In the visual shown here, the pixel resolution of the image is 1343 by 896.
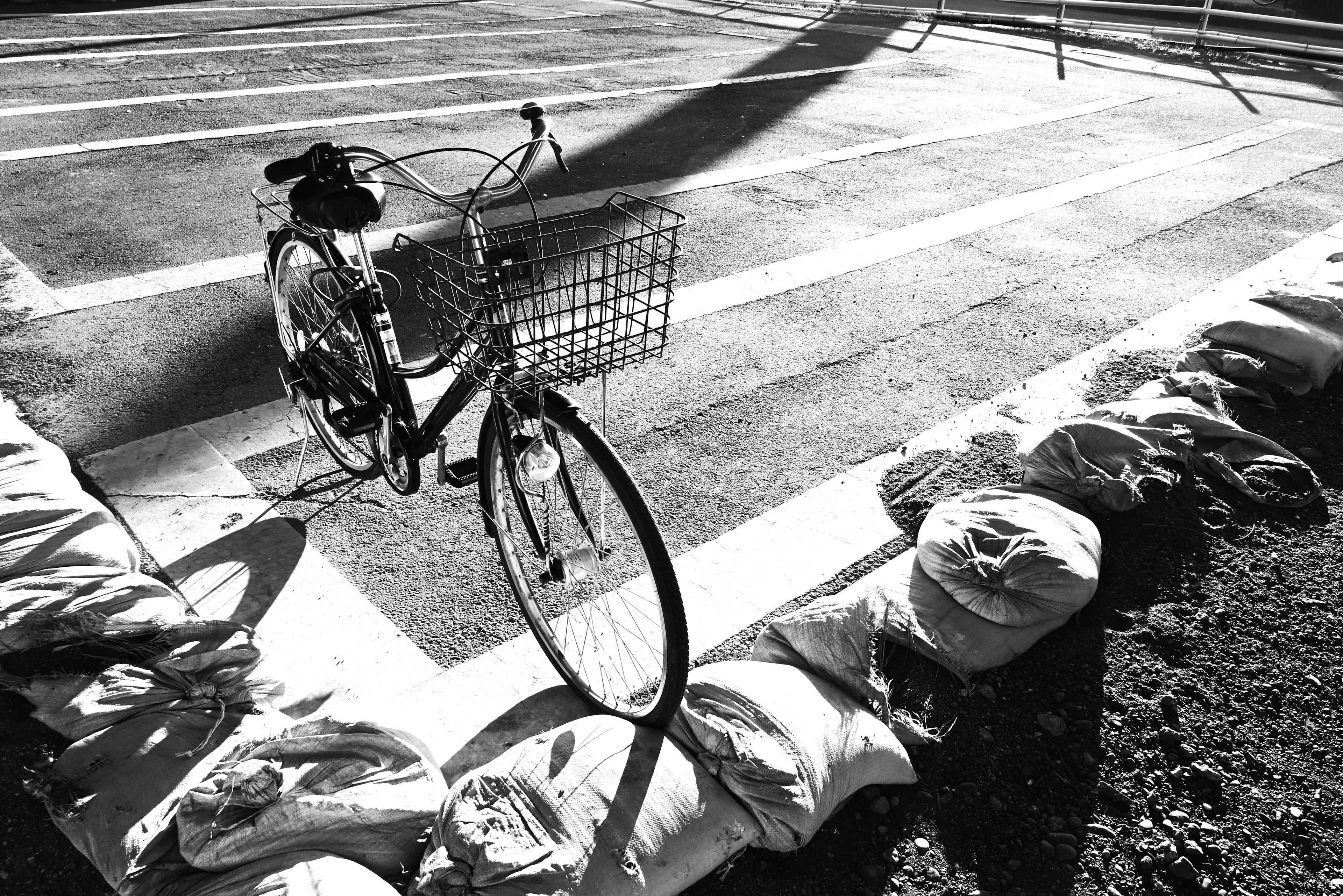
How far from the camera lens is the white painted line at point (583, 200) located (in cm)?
493

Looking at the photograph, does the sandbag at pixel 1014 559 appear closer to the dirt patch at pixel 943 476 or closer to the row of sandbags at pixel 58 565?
the dirt patch at pixel 943 476

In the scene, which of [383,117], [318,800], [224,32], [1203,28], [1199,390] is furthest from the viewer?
[1203,28]

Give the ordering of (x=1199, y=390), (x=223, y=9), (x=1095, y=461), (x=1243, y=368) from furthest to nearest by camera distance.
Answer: (x=223, y=9), (x=1243, y=368), (x=1199, y=390), (x=1095, y=461)

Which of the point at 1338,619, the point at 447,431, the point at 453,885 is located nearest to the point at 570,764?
the point at 453,885

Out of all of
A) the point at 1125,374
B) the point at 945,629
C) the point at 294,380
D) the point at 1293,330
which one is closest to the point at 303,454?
the point at 294,380

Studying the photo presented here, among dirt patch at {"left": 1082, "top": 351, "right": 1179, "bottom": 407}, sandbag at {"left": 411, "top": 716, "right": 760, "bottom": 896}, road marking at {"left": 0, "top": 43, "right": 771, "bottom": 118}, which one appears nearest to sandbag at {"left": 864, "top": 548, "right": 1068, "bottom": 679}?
sandbag at {"left": 411, "top": 716, "right": 760, "bottom": 896}

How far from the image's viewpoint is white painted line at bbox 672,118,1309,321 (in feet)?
18.1

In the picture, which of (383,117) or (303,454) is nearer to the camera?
(303,454)

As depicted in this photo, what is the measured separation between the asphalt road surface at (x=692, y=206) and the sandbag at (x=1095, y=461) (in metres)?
0.78

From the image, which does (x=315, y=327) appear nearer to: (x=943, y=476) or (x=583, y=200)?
(x=943, y=476)

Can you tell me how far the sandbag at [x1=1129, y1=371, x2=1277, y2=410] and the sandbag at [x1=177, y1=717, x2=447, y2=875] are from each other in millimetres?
3409

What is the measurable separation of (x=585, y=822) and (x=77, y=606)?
1467 mm

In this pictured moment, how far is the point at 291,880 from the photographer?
71.1 inches

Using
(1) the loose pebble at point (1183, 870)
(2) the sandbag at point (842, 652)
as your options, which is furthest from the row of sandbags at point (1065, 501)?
(1) the loose pebble at point (1183, 870)
